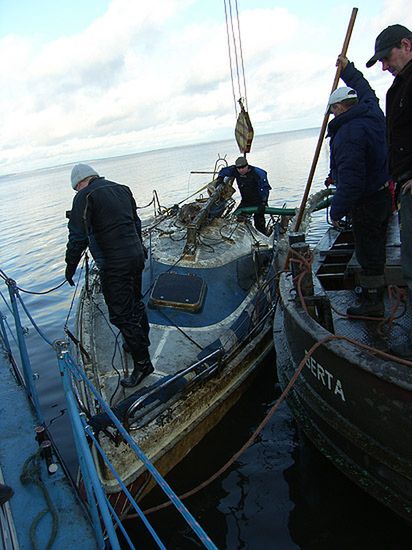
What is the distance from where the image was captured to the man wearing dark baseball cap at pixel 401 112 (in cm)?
283

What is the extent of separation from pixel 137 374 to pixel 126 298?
0.91 meters

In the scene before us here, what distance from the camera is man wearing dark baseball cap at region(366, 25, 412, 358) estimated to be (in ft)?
9.28

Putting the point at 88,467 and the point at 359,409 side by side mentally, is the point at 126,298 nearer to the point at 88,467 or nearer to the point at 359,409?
the point at 88,467

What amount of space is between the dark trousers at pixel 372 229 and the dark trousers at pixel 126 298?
223 cm

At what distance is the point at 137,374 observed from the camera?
4.79 m

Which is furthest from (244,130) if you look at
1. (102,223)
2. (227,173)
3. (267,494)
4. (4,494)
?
(4,494)

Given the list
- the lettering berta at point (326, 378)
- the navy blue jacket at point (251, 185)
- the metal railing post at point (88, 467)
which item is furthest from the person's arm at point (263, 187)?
the metal railing post at point (88, 467)

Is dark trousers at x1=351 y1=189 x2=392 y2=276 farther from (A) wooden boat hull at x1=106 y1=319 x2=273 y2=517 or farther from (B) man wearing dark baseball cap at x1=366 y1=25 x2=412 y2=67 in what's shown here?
(A) wooden boat hull at x1=106 y1=319 x2=273 y2=517

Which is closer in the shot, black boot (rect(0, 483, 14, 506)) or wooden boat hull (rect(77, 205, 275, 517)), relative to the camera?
black boot (rect(0, 483, 14, 506))

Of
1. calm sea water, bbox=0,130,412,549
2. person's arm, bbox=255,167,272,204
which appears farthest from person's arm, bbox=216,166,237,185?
calm sea water, bbox=0,130,412,549

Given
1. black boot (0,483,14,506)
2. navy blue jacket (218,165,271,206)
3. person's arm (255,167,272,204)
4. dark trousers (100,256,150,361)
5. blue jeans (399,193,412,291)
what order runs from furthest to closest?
1. person's arm (255,167,272,204)
2. navy blue jacket (218,165,271,206)
3. dark trousers (100,256,150,361)
4. blue jeans (399,193,412,291)
5. black boot (0,483,14,506)

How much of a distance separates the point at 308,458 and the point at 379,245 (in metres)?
2.55

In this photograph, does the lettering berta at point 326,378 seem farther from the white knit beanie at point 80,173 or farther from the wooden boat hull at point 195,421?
the white knit beanie at point 80,173

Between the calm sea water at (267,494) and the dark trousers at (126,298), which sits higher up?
the dark trousers at (126,298)
